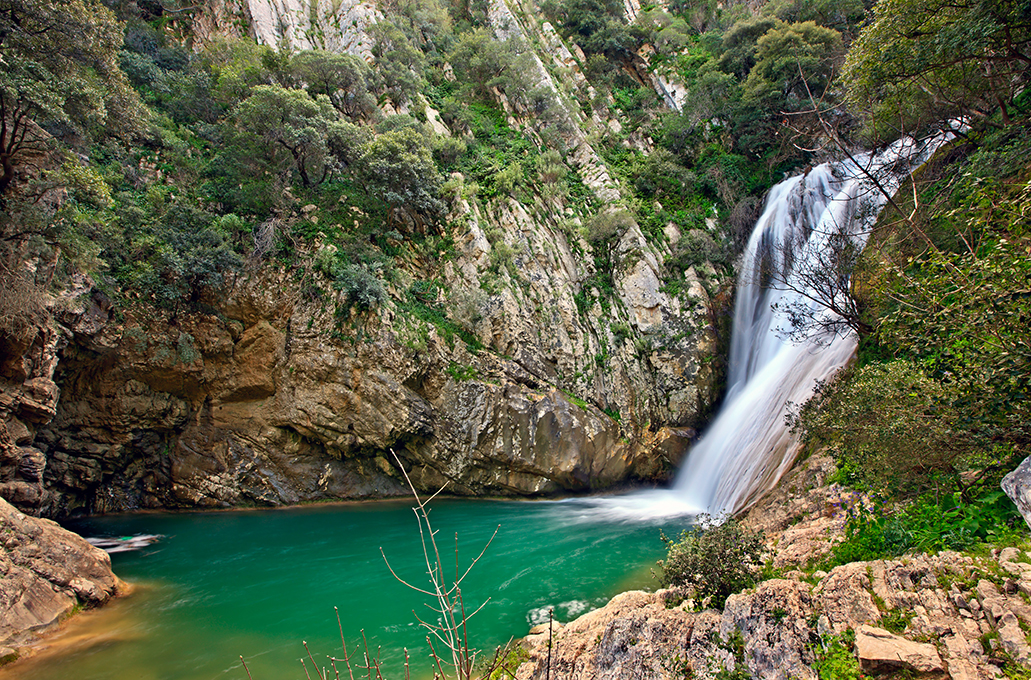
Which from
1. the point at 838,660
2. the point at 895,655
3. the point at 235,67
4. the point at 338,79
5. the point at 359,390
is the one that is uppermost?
the point at 235,67

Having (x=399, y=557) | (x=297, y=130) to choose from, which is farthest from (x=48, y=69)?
(x=399, y=557)

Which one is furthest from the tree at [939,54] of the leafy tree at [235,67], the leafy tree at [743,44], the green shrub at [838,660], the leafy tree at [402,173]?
the leafy tree at [743,44]

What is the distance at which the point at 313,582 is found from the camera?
8.76 m

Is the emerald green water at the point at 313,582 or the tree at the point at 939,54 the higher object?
the tree at the point at 939,54

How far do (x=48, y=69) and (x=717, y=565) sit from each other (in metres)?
15.0

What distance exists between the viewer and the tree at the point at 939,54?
6961mm

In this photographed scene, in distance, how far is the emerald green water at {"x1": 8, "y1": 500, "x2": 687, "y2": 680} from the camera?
6.18 metres

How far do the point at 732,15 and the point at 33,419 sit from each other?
4266 centimetres

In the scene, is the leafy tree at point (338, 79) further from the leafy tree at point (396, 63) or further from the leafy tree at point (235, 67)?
the leafy tree at point (396, 63)

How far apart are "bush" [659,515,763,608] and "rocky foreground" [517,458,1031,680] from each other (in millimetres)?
285

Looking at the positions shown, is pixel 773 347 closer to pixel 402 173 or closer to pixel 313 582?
pixel 402 173

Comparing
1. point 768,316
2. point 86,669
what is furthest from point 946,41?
point 86,669

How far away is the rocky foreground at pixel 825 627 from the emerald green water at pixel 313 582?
1.66 metres

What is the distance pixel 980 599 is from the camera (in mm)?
3361
